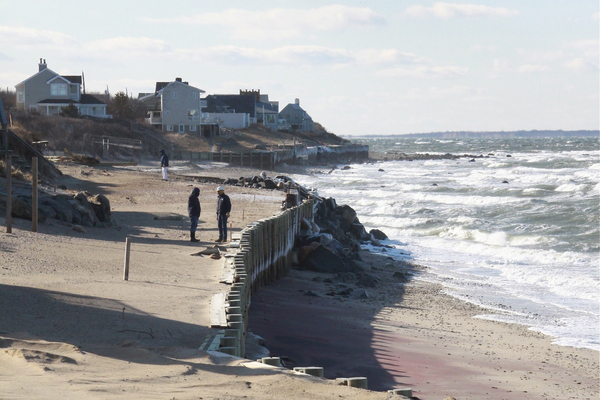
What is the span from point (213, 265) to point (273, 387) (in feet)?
28.0

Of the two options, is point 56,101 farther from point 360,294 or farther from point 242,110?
point 360,294

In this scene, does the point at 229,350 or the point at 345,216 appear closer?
the point at 229,350

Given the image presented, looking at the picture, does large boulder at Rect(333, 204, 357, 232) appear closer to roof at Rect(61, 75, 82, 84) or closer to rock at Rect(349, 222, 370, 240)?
rock at Rect(349, 222, 370, 240)

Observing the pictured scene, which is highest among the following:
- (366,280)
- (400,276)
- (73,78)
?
(73,78)

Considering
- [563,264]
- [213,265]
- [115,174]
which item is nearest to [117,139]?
[115,174]

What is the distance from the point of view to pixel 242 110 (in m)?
117

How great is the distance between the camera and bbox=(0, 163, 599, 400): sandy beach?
793cm

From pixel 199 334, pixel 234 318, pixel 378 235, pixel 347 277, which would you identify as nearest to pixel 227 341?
pixel 199 334

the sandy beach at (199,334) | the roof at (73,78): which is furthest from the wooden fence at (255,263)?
the roof at (73,78)

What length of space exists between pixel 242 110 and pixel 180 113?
90.8ft

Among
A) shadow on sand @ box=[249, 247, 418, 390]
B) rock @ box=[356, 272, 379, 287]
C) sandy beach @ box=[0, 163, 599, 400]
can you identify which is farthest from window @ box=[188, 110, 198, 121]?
shadow on sand @ box=[249, 247, 418, 390]

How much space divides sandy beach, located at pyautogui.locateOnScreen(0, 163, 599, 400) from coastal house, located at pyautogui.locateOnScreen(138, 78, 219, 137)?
219 feet

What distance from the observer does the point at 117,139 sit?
216 ft

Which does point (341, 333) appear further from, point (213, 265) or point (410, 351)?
point (213, 265)
